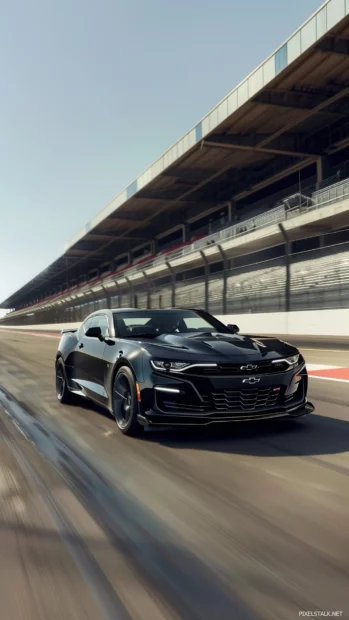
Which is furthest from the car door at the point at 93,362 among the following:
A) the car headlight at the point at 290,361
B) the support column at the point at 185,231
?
the support column at the point at 185,231

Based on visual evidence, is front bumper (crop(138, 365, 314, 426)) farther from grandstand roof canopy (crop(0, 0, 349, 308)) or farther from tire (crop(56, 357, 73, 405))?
grandstand roof canopy (crop(0, 0, 349, 308))

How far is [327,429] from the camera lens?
531 cm

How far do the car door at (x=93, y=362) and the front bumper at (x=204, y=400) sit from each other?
1092 mm

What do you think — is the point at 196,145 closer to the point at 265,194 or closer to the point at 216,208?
the point at 265,194

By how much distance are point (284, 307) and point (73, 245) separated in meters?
44.1

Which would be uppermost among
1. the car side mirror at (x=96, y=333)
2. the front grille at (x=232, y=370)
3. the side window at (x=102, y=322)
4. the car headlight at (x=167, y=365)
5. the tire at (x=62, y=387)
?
the side window at (x=102, y=322)

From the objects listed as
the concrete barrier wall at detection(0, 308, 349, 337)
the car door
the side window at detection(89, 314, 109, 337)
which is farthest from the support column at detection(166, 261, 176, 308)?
the car door

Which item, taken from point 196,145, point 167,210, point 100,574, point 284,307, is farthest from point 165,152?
point 100,574

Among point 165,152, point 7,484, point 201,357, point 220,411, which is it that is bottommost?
point 7,484

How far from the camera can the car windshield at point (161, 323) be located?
6.01 metres

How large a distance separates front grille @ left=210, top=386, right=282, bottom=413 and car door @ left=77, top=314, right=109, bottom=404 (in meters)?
1.50

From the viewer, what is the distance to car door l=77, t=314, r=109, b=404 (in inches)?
230

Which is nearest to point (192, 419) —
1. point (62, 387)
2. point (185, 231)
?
point (62, 387)

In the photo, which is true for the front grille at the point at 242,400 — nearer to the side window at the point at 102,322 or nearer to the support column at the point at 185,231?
the side window at the point at 102,322
